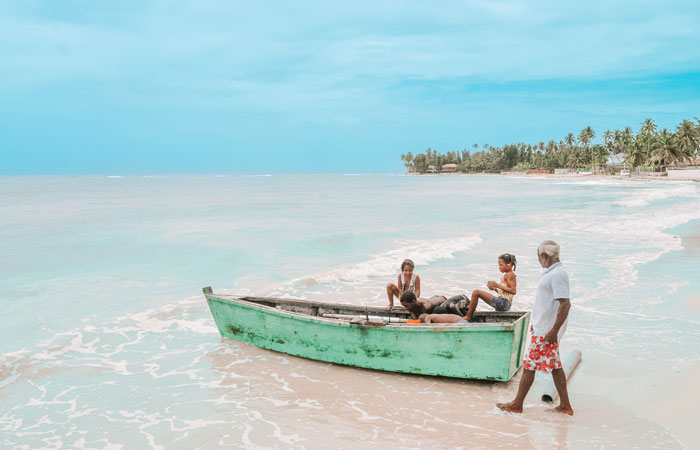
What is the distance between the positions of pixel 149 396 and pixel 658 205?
3684cm

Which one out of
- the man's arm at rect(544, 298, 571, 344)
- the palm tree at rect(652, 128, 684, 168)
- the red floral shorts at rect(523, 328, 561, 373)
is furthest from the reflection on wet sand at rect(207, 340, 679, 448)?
the palm tree at rect(652, 128, 684, 168)

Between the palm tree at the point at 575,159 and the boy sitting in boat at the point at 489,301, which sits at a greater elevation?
the palm tree at the point at 575,159

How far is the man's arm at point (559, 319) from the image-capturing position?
4.76 m

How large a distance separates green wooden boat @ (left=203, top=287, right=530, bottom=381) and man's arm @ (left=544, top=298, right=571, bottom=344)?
2.38 ft

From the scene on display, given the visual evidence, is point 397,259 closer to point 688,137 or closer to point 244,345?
point 244,345

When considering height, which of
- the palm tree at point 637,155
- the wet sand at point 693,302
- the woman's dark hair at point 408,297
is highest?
the palm tree at point 637,155

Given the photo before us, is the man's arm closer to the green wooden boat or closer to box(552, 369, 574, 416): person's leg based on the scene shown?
box(552, 369, 574, 416): person's leg

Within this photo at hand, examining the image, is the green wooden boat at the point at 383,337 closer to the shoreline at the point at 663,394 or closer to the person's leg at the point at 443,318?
the person's leg at the point at 443,318

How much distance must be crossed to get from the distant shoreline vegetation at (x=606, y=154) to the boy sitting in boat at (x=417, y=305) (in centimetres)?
8694

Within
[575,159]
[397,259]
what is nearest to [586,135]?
[575,159]

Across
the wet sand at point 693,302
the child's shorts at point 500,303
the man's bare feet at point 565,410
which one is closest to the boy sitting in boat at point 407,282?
the child's shorts at point 500,303

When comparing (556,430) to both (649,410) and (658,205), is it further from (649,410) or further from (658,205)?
(658,205)

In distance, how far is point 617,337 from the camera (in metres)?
7.93

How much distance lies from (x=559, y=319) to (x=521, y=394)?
1075mm
